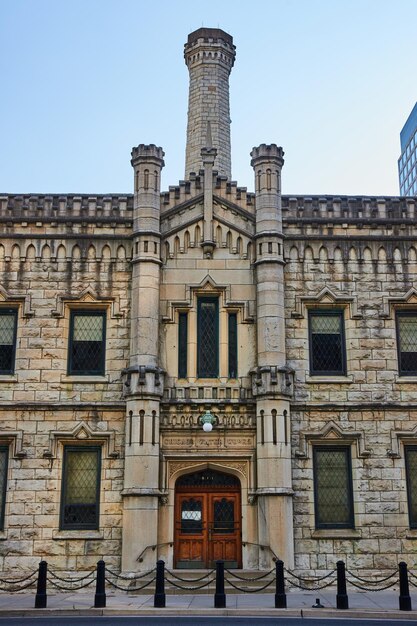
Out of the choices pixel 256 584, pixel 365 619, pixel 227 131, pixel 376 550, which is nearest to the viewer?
pixel 365 619

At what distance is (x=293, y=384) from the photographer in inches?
803

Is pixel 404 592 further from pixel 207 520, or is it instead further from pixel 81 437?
pixel 81 437

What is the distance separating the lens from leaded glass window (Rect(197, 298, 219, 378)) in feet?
68.0

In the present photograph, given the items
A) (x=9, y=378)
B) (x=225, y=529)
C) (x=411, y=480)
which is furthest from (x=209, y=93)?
(x=225, y=529)

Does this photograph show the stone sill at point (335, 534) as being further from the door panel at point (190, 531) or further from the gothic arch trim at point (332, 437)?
the door panel at point (190, 531)

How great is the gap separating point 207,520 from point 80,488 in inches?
136

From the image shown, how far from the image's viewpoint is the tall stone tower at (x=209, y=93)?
31.8 m

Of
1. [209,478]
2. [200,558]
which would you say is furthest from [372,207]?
[200,558]

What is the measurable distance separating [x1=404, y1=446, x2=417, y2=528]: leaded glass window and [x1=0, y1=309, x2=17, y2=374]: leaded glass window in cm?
1104

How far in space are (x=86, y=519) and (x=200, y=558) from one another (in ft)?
10.3

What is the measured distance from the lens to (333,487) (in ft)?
65.7

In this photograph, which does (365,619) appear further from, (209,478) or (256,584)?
(209,478)

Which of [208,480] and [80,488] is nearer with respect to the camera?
[80,488]

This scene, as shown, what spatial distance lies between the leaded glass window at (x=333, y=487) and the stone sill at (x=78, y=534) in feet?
18.8
